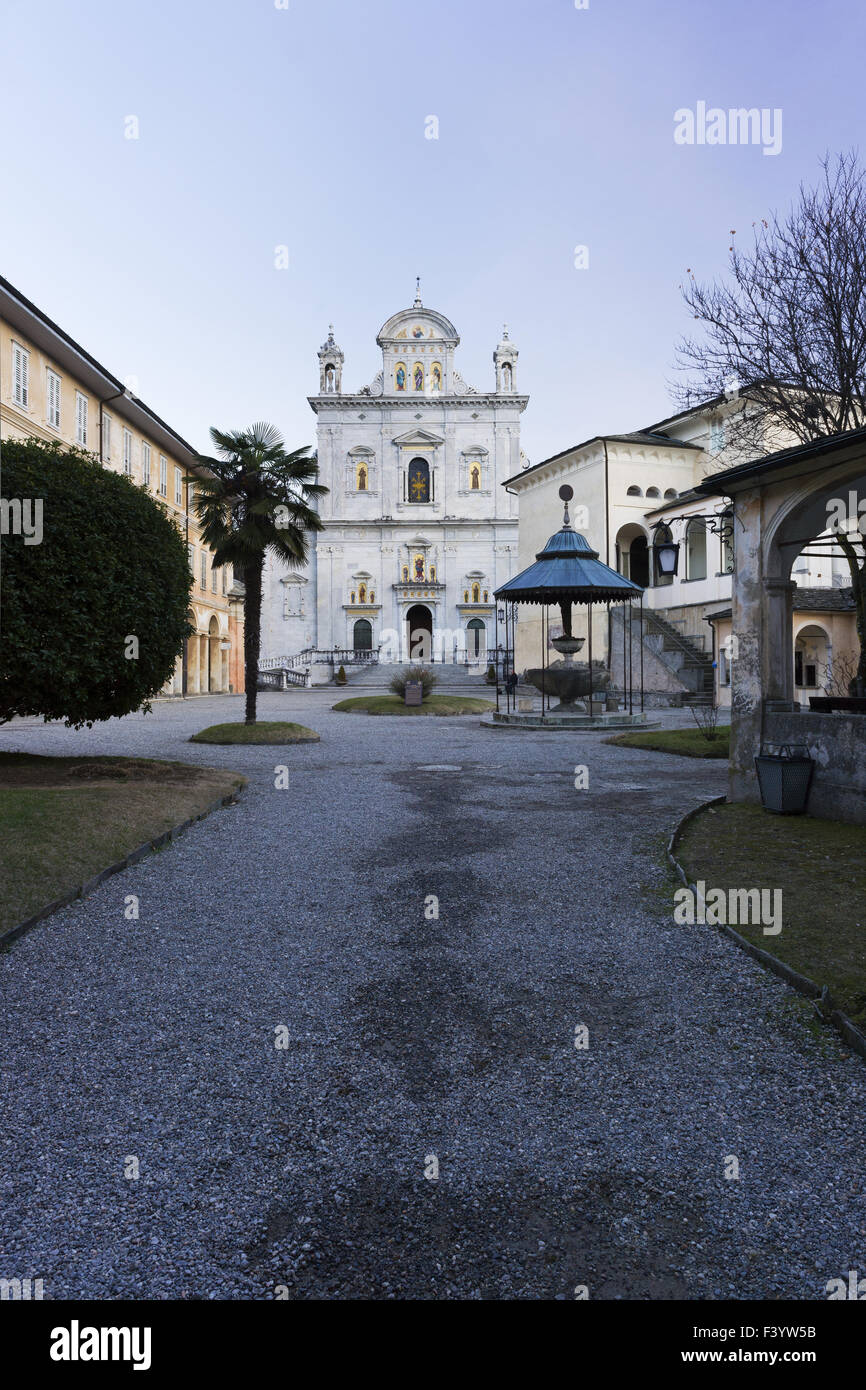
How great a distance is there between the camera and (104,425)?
34.1m

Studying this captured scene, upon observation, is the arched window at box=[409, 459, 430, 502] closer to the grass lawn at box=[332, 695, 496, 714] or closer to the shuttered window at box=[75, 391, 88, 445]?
the shuttered window at box=[75, 391, 88, 445]

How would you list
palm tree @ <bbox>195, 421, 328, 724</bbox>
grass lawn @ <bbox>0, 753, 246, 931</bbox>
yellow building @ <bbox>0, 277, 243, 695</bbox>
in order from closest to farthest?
grass lawn @ <bbox>0, 753, 246, 931</bbox> < palm tree @ <bbox>195, 421, 328, 724</bbox> < yellow building @ <bbox>0, 277, 243, 695</bbox>

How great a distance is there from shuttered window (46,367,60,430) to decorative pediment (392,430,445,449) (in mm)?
33753

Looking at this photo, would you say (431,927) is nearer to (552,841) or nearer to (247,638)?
(552,841)

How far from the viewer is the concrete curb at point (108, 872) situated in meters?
5.65

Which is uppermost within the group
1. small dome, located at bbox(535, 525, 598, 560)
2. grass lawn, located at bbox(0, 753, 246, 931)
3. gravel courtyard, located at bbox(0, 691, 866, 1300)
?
small dome, located at bbox(535, 525, 598, 560)

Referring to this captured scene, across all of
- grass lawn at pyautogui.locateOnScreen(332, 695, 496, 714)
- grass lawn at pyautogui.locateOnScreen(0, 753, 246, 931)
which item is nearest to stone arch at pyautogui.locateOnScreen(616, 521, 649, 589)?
grass lawn at pyautogui.locateOnScreen(332, 695, 496, 714)

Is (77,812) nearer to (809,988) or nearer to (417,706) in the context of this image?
(809,988)

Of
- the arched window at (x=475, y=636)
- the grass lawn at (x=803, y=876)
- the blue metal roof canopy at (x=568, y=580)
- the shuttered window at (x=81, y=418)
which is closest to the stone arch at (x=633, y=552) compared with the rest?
the blue metal roof canopy at (x=568, y=580)

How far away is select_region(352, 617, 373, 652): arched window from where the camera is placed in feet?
197

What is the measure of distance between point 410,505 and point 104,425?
30.1 meters
